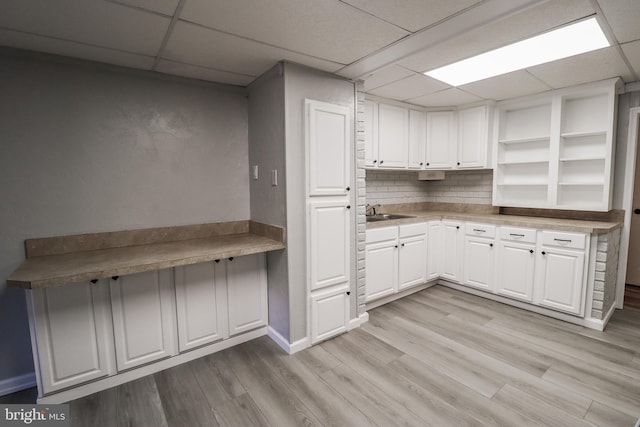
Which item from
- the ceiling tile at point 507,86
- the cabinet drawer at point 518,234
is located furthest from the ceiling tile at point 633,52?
the cabinet drawer at point 518,234

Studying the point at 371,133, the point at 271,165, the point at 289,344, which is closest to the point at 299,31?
the point at 271,165

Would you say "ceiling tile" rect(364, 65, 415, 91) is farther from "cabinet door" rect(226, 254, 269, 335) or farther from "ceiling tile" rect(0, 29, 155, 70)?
"cabinet door" rect(226, 254, 269, 335)

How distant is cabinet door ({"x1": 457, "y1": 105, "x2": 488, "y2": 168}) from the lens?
3.55 m

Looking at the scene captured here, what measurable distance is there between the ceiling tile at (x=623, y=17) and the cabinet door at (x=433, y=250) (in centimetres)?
219

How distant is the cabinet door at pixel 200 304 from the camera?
2.23 m

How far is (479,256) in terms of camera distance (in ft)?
11.1

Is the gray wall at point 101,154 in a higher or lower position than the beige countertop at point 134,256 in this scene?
higher

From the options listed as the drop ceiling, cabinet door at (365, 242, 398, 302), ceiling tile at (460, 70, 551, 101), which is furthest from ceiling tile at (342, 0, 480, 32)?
cabinet door at (365, 242, 398, 302)

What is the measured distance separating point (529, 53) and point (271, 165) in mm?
2107

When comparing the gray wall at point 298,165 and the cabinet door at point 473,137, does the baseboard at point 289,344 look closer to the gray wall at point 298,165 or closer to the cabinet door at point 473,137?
the gray wall at point 298,165

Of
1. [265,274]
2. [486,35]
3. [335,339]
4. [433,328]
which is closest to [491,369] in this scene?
[433,328]

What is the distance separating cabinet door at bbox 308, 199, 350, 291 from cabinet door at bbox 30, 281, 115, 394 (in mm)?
1437

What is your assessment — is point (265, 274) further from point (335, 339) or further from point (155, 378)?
point (155, 378)

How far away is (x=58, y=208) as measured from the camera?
204 centimetres
